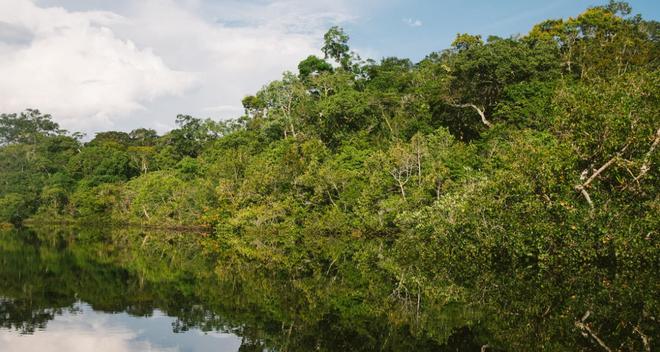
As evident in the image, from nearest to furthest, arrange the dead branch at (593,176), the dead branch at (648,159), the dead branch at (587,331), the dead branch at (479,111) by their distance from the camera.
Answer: the dead branch at (587,331) < the dead branch at (648,159) < the dead branch at (593,176) < the dead branch at (479,111)

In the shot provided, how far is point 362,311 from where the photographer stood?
1286 centimetres

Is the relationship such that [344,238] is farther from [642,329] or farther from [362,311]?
[642,329]

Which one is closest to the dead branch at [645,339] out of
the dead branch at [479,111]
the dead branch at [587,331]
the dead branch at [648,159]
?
the dead branch at [587,331]

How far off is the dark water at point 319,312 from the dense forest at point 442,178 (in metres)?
0.16

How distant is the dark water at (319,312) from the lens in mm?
10125

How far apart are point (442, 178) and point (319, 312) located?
60.0 feet

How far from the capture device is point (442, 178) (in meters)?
29.9

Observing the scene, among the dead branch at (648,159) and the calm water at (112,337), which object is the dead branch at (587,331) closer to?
the calm water at (112,337)

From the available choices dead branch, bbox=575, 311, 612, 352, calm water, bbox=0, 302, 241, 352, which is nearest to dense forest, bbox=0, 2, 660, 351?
dead branch, bbox=575, 311, 612, 352

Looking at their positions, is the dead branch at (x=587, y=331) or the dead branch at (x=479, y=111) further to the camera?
the dead branch at (x=479, y=111)

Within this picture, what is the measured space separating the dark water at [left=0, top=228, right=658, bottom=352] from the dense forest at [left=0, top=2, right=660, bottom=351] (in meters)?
0.16

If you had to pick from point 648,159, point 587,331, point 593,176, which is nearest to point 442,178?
point 593,176

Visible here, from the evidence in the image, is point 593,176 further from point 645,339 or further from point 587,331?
point 645,339

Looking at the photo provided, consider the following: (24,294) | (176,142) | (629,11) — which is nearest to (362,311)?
(24,294)
